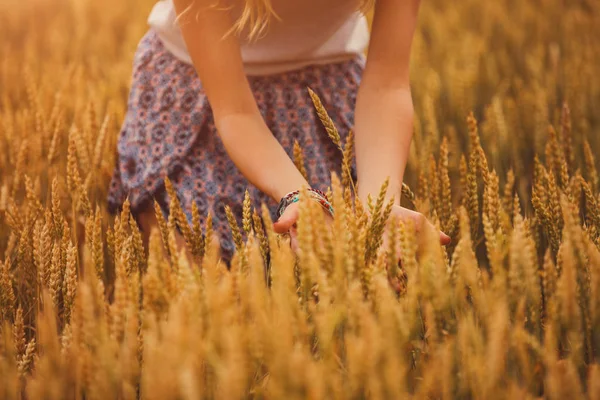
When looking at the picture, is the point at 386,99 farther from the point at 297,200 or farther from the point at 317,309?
the point at 317,309

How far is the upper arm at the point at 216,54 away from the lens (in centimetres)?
103

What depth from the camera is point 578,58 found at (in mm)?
1932

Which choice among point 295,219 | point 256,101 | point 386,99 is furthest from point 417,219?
point 256,101

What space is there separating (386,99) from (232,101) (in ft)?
0.89

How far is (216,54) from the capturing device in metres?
1.04

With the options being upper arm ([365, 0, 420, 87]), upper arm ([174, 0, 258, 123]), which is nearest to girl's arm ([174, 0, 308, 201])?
upper arm ([174, 0, 258, 123])

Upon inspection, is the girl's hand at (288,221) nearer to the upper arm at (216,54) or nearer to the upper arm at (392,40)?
the upper arm at (216,54)

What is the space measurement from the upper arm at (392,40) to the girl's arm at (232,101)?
0.24 meters

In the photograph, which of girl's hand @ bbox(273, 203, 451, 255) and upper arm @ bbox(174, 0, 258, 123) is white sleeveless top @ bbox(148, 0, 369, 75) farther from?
girl's hand @ bbox(273, 203, 451, 255)

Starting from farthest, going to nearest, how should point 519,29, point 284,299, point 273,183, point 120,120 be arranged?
point 519,29, point 120,120, point 273,183, point 284,299

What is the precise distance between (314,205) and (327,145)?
0.64 meters

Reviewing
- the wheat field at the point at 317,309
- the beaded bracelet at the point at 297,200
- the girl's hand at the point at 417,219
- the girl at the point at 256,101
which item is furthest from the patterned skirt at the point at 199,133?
the girl's hand at the point at 417,219

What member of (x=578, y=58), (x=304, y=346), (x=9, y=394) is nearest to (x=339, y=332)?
(x=304, y=346)

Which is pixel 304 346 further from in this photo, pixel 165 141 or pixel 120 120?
pixel 120 120
